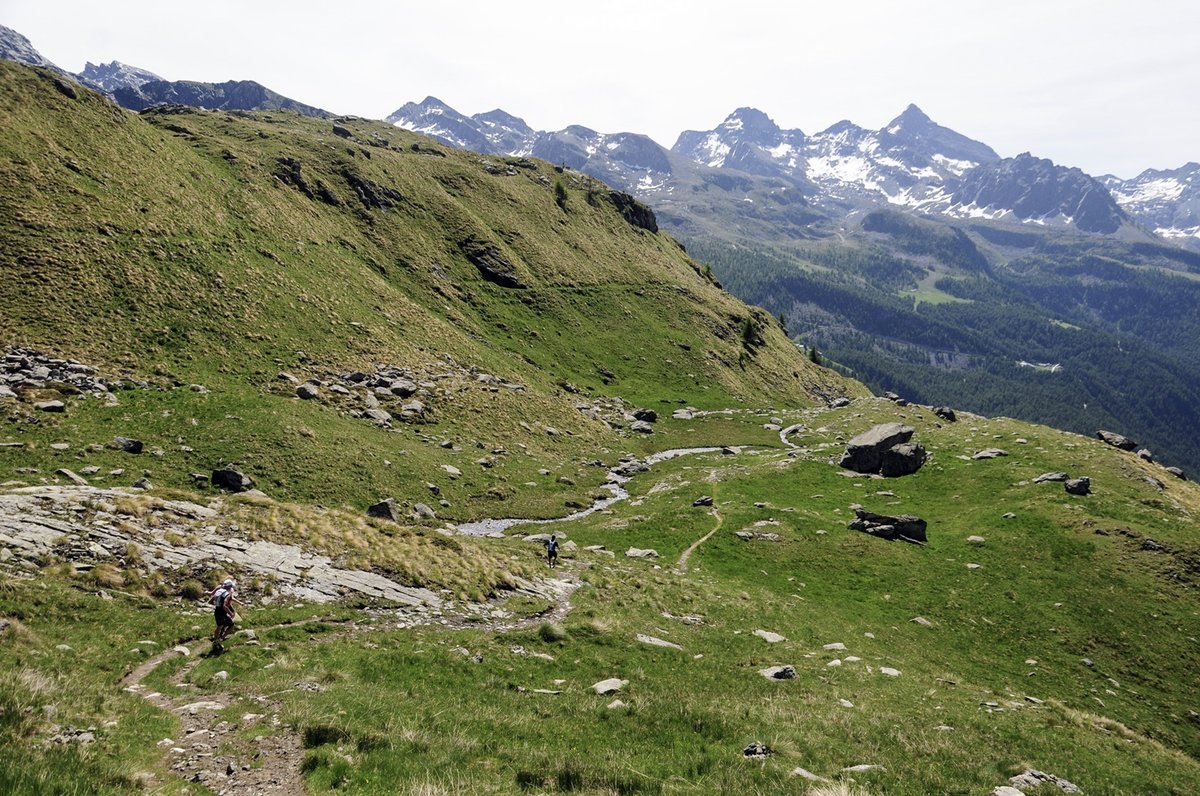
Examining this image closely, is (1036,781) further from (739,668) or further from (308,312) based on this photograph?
(308,312)

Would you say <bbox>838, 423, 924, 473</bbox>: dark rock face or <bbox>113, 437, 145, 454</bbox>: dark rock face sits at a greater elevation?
<bbox>838, 423, 924, 473</bbox>: dark rock face

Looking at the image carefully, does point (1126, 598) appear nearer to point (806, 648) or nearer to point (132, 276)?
point (806, 648)

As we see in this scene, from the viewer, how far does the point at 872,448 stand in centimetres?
6469

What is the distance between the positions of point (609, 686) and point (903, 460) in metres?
52.0

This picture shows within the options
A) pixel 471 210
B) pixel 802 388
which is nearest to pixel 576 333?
pixel 471 210

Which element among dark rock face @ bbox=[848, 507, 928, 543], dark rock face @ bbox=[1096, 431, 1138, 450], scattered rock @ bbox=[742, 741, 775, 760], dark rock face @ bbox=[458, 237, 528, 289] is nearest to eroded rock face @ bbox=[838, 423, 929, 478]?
dark rock face @ bbox=[848, 507, 928, 543]

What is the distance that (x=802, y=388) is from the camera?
139125mm

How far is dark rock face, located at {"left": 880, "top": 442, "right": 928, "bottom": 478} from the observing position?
202 ft

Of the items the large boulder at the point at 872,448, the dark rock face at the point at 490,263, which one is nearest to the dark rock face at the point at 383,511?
the large boulder at the point at 872,448

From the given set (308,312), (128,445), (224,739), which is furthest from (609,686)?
(308,312)

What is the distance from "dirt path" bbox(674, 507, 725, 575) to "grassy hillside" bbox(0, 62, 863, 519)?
50.8 ft

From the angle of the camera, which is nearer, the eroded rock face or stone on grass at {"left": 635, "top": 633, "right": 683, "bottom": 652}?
stone on grass at {"left": 635, "top": 633, "right": 683, "bottom": 652}

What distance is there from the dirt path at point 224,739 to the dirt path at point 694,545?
89.8ft

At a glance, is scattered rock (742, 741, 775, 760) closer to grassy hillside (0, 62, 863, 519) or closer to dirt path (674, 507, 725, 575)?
dirt path (674, 507, 725, 575)
